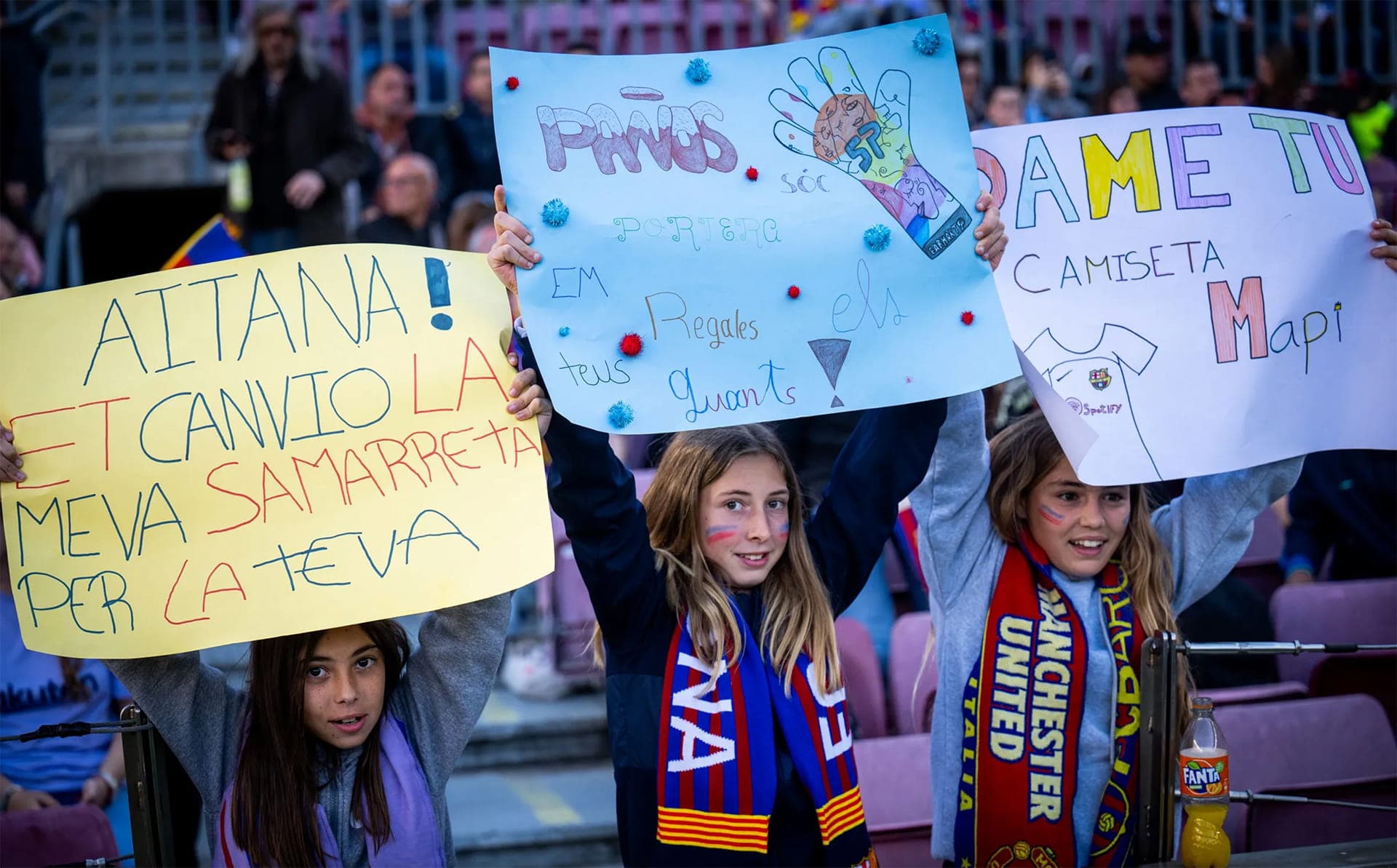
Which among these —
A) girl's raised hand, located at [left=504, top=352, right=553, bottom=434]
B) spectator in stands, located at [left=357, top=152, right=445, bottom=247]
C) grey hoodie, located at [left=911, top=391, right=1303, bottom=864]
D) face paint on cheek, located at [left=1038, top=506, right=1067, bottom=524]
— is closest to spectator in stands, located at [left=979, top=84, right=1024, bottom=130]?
spectator in stands, located at [left=357, top=152, right=445, bottom=247]

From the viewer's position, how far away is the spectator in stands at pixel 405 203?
5.93 m

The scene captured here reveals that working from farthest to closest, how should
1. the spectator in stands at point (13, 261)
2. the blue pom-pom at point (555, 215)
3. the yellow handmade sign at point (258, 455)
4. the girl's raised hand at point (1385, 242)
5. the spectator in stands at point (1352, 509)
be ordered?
the spectator in stands at point (13, 261)
the spectator in stands at point (1352, 509)
the girl's raised hand at point (1385, 242)
the blue pom-pom at point (555, 215)
the yellow handmade sign at point (258, 455)

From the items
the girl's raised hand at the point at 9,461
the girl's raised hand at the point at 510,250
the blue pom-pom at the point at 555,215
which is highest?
the blue pom-pom at the point at 555,215

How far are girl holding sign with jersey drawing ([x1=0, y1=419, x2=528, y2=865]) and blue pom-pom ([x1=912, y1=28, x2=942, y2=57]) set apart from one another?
1.04 m

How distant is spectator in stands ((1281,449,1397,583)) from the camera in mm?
4348

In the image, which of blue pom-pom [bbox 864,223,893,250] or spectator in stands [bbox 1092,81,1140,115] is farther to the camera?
spectator in stands [bbox 1092,81,1140,115]

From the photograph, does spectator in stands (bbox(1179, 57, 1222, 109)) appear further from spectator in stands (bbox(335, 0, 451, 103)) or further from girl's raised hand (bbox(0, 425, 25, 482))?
girl's raised hand (bbox(0, 425, 25, 482))

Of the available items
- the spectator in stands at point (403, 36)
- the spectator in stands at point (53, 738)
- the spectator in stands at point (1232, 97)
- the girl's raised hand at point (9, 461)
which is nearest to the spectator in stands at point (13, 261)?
the spectator in stands at point (53, 738)

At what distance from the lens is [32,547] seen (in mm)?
2303

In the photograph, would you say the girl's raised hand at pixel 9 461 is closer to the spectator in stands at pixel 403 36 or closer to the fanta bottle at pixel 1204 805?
the fanta bottle at pixel 1204 805

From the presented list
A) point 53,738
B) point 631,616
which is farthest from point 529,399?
point 53,738

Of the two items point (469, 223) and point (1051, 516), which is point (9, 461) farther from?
point (469, 223)

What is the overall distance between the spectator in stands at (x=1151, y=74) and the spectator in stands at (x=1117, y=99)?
4 cm

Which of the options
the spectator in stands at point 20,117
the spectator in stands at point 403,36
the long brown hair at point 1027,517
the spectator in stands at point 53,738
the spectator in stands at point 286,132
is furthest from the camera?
the spectator in stands at point 403,36
